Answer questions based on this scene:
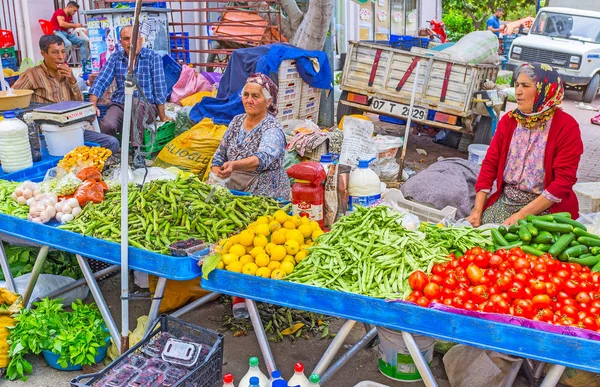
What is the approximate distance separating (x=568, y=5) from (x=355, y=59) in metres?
13.0

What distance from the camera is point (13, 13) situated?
13648 millimetres

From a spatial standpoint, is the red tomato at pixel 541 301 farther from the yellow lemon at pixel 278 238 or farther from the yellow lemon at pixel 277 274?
the yellow lemon at pixel 278 238

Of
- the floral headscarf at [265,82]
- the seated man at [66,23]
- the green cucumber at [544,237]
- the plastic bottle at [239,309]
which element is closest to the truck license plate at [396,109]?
the floral headscarf at [265,82]

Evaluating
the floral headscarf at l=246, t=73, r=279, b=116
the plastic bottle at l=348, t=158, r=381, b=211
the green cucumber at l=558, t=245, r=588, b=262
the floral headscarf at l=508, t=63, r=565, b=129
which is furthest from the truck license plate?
the green cucumber at l=558, t=245, r=588, b=262

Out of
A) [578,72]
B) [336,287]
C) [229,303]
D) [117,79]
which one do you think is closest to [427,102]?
[117,79]

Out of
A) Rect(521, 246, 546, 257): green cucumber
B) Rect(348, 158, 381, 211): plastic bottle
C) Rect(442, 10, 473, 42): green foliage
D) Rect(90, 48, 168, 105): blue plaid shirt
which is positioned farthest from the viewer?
Rect(442, 10, 473, 42): green foliage

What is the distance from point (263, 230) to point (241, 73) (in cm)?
538

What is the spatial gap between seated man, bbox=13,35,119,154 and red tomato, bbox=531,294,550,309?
501 cm

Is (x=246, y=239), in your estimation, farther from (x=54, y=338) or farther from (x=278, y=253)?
(x=54, y=338)

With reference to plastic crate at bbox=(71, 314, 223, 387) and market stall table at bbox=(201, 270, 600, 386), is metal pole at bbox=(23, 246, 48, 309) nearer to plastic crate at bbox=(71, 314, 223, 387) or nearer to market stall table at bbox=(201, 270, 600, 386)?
plastic crate at bbox=(71, 314, 223, 387)

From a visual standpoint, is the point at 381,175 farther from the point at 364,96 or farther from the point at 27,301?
the point at 27,301

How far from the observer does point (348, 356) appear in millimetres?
4008

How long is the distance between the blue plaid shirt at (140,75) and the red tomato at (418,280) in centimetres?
536

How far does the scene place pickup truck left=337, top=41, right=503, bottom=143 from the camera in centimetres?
887
